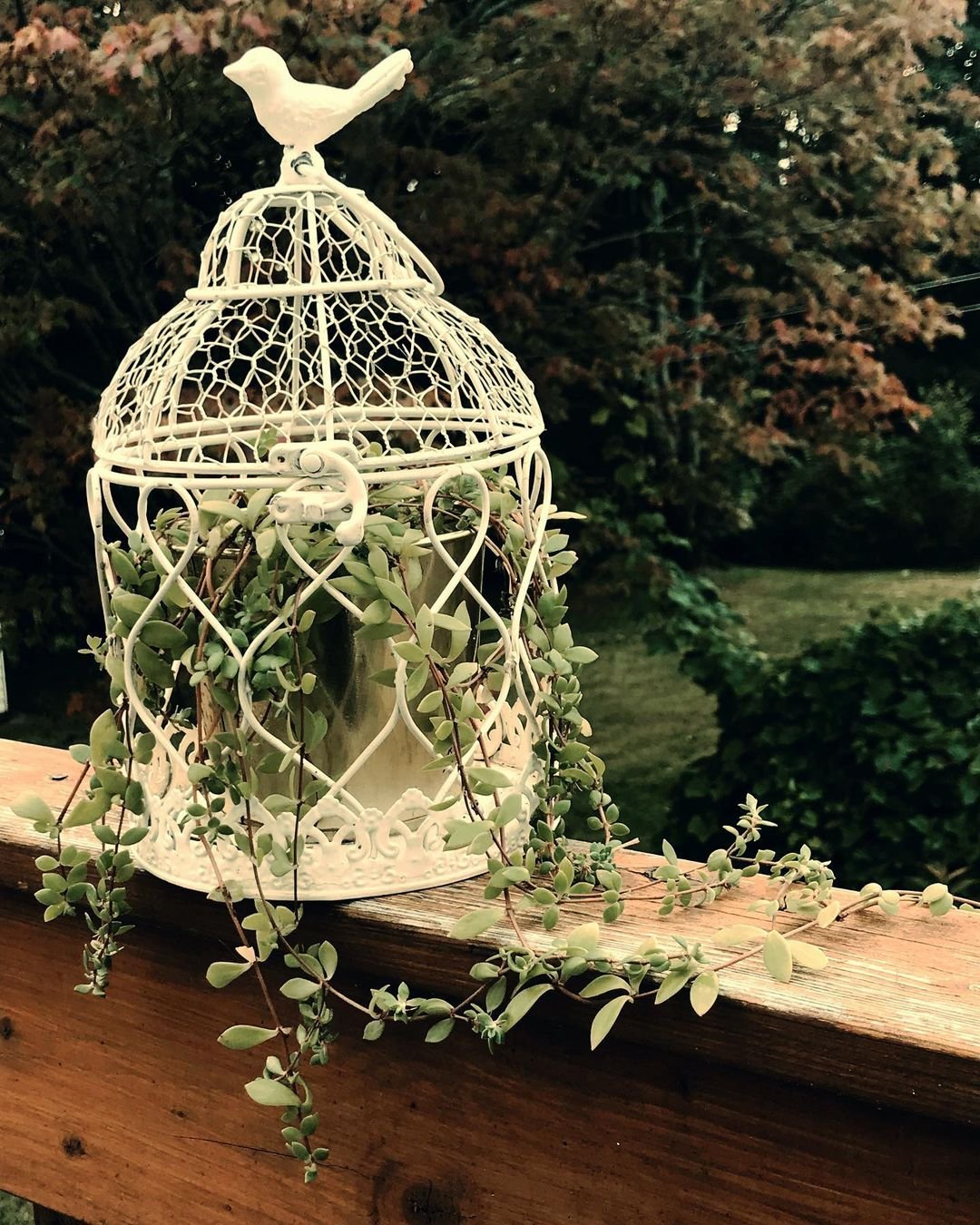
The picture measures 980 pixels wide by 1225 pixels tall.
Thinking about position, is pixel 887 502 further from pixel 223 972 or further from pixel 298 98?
pixel 223 972

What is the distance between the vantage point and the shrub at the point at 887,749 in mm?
1695

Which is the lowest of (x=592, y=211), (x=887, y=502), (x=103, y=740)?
(x=887, y=502)

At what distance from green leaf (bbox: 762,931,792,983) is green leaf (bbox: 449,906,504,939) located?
120mm

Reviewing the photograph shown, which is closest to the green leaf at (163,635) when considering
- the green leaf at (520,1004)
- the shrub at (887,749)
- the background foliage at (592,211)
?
the green leaf at (520,1004)

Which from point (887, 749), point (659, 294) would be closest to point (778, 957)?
point (887, 749)

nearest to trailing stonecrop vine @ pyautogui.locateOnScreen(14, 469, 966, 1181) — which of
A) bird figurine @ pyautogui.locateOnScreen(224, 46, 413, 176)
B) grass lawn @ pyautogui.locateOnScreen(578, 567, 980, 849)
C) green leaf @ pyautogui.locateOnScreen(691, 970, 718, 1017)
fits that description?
green leaf @ pyautogui.locateOnScreen(691, 970, 718, 1017)

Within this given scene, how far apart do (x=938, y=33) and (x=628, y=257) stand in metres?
0.65

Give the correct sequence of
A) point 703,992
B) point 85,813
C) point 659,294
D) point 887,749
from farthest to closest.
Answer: point 659,294 < point 887,749 < point 85,813 < point 703,992

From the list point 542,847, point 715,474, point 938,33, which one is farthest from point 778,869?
point 938,33

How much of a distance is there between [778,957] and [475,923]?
0.44 feet

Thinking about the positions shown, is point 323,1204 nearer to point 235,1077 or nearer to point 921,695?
point 235,1077

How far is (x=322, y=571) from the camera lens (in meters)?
0.51

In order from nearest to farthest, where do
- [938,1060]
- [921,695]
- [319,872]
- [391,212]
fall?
1. [938,1060]
2. [319,872]
3. [921,695]
4. [391,212]

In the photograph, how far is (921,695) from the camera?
171 centimetres
